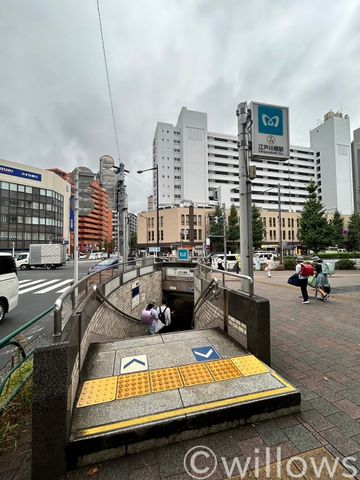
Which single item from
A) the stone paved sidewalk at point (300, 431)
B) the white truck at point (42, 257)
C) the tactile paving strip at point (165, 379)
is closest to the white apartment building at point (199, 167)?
the white truck at point (42, 257)

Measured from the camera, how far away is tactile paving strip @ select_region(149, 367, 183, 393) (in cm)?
284

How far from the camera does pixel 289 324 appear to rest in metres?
5.66

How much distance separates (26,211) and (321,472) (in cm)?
6936

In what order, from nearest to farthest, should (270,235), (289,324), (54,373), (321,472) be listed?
(321,472) → (54,373) → (289,324) → (270,235)

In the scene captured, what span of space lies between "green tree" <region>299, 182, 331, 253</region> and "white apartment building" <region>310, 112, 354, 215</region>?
5780 cm

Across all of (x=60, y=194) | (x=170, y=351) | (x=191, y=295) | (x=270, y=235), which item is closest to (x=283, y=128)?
(x=170, y=351)

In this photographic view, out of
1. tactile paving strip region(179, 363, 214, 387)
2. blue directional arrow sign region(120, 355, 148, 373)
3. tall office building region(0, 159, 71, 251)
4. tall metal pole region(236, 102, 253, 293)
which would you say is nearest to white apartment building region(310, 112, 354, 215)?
tall office building region(0, 159, 71, 251)

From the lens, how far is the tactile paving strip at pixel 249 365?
313 cm

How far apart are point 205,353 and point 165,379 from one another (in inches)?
37.3

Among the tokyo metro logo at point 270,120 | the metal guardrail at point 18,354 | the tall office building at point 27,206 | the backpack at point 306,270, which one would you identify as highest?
the tall office building at point 27,206

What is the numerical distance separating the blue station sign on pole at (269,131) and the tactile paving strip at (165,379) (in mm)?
4450

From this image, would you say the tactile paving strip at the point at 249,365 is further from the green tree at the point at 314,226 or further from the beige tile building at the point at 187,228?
the beige tile building at the point at 187,228

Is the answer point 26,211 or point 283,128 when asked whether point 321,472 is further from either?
point 26,211

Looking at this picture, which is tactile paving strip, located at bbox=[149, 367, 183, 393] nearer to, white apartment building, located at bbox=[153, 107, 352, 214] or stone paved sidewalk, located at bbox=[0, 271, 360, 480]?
stone paved sidewalk, located at bbox=[0, 271, 360, 480]
